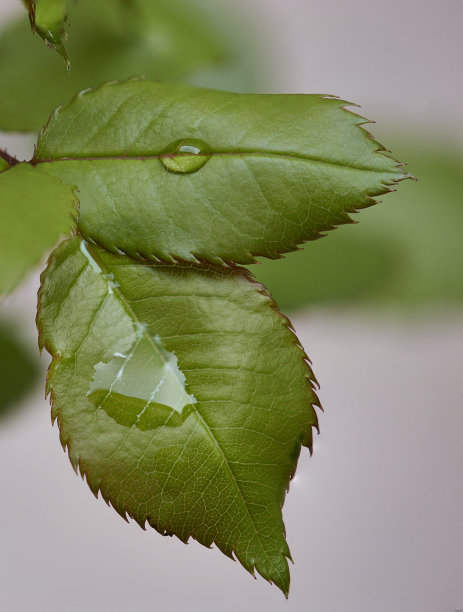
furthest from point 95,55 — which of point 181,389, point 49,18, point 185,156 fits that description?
point 181,389

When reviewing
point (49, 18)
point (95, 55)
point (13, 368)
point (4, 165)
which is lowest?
point (13, 368)

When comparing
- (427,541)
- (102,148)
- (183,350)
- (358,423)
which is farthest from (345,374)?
(102,148)

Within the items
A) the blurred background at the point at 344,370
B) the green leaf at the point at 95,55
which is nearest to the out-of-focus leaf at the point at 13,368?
the blurred background at the point at 344,370

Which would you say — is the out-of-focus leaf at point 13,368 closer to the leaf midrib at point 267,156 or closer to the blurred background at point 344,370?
the blurred background at point 344,370

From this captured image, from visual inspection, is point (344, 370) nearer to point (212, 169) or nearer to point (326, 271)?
point (326, 271)

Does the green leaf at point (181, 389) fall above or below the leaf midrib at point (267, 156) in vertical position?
below

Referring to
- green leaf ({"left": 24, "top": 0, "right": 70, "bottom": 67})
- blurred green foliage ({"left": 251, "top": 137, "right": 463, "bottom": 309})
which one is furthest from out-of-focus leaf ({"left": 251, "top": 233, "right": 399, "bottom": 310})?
green leaf ({"left": 24, "top": 0, "right": 70, "bottom": 67})
